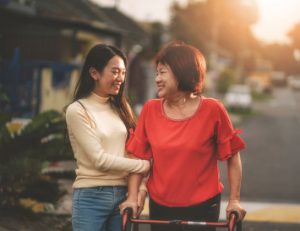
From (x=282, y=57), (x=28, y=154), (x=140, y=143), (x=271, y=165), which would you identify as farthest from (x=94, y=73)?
(x=282, y=57)

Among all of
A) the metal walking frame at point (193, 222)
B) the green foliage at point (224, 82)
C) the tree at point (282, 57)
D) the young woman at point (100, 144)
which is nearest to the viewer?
the metal walking frame at point (193, 222)

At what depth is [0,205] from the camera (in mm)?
7176

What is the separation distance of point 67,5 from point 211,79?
2434 centimetres

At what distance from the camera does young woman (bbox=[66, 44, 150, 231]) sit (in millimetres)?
3623

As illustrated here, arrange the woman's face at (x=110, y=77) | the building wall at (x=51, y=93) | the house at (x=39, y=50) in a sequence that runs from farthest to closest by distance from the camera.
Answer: the building wall at (x=51, y=93), the house at (x=39, y=50), the woman's face at (x=110, y=77)

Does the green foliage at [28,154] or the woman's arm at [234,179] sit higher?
the woman's arm at [234,179]

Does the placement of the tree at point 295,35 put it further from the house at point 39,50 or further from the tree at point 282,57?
the house at point 39,50

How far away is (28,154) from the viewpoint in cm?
709

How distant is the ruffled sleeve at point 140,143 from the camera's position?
352 centimetres

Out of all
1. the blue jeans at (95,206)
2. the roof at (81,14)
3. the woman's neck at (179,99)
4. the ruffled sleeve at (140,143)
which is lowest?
the blue jeans at (95,206)

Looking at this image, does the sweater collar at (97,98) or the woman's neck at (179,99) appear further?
the sweater collar at (97,98)

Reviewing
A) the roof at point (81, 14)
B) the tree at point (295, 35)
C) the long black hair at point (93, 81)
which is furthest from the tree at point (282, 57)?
the long black hair at point (93, 81)

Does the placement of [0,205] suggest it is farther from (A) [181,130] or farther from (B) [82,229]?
(A) [181,130]

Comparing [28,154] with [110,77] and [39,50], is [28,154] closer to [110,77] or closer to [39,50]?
[110,77]
